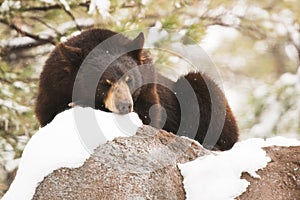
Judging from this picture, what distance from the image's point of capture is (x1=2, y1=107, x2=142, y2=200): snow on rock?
2924 mm

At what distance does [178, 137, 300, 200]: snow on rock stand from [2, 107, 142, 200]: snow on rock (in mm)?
384

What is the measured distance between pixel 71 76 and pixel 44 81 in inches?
8.5

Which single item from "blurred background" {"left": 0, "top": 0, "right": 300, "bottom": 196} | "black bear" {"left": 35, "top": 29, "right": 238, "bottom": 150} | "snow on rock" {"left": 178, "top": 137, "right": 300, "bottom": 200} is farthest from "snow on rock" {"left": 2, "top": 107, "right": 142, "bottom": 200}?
"blurred background" {"left": 0, "top": 0, "right": 300, "bottom": 196}

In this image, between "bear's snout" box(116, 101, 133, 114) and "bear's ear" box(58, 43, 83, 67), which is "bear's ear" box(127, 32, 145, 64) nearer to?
"bear's ear" box(58, 43, 83, 67)

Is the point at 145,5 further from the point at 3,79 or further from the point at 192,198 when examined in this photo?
the point at 192,198

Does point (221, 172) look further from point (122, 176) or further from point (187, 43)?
point (187, 43)

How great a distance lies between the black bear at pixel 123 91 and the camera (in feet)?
12.2

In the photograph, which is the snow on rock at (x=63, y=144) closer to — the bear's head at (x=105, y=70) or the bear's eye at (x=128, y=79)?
the bear's head at (x=105, y=70)

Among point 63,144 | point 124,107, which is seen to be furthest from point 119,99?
point 63,144

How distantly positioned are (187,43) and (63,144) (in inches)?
128

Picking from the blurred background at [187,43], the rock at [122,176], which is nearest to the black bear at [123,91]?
the rock at [122,176]

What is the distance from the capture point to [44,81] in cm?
395

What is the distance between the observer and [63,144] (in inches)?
120

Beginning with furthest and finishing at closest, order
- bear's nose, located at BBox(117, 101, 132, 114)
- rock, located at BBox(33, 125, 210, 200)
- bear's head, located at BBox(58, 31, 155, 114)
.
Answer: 1. bear's head, located at BBox(58, 31, 155, 114)
2. bear's nose, located at BBox(117, 101, 132, 114)
3. rock, located at BBox(33, 125, 210, 200)
